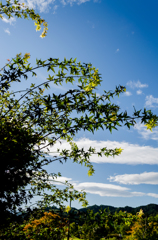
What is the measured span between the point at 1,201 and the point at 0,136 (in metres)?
1.20

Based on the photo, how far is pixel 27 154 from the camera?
306cm

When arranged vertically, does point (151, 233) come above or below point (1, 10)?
below

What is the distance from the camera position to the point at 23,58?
131 inches

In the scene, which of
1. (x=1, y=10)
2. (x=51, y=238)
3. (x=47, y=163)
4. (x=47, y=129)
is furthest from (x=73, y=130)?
(x=51, y=238)

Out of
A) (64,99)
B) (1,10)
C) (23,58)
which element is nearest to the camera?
(64,99)

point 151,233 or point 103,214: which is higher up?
point 103,214

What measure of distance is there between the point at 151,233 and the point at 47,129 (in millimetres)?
13727

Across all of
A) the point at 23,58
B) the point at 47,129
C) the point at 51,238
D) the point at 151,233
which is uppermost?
the point at 23,58

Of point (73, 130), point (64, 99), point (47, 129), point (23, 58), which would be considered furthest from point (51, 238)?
point (23, 58)

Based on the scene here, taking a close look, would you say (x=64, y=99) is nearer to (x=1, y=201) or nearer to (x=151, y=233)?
(x=1, y=201)

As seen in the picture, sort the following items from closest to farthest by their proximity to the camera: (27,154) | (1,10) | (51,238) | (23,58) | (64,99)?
(64,99) < (27,154) < (23,58) < (1,10) < (51,238)

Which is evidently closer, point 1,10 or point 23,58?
point 23,58

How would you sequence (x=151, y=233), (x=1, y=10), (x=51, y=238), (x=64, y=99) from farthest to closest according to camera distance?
(x=151, y=233), (x=51, y=238), (x=1, y=10), (x=64, y=99)

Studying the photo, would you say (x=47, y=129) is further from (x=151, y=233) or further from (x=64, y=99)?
(x=151, y=233)
